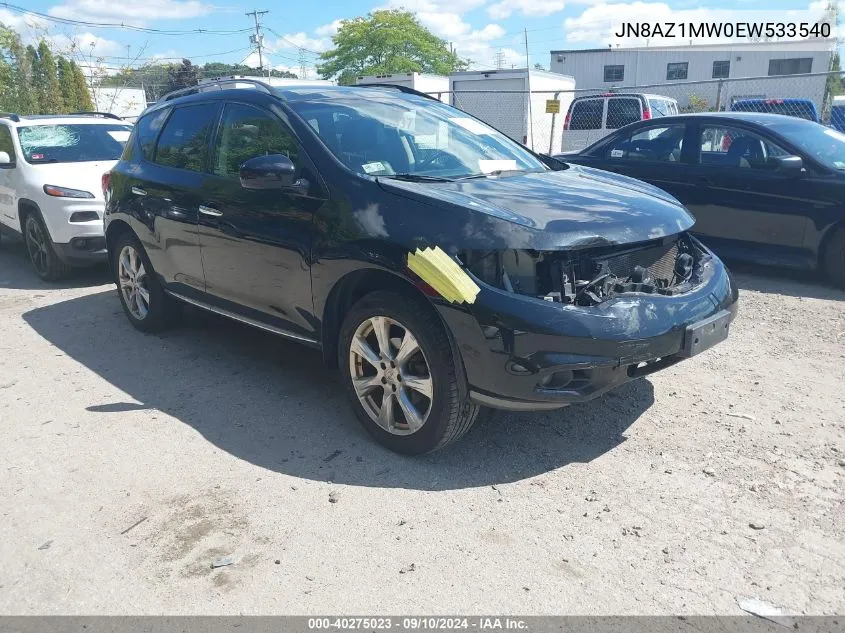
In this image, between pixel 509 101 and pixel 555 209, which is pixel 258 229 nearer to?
pixel 555 209

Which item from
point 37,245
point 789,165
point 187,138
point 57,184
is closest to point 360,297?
point 187,138

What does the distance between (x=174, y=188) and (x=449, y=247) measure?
8.51 ft

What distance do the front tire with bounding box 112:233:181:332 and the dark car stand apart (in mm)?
5132

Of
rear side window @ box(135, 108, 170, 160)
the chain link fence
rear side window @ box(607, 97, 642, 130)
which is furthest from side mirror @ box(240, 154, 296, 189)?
rear side window @ box(607, 97, 642, 130)

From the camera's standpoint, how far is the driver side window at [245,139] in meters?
4.12

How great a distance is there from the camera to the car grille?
338 centimetres

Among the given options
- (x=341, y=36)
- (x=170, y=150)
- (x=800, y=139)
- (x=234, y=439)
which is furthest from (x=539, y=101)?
(x=341, y=36)

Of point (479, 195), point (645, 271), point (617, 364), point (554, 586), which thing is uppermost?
point (479, 195)

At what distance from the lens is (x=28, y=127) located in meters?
8.22

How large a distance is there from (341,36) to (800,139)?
50452 mm

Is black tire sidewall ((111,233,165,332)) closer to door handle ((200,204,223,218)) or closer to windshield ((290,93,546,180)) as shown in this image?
door handle ((200,204,223,218))

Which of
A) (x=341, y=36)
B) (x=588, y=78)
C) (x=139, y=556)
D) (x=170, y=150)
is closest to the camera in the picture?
(x=139, y=556)

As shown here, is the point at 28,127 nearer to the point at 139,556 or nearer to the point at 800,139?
the point at 139,556

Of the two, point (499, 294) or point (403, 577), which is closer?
point (403, 577)
